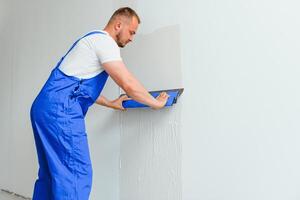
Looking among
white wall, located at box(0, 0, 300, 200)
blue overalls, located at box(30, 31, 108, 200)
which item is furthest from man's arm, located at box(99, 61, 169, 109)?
white wall, located at box(0, 0, 300, 200)

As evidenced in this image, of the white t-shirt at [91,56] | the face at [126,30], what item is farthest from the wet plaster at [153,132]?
the white t-shirt at [91,56]

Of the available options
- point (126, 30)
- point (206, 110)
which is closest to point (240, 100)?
point (206, 110)

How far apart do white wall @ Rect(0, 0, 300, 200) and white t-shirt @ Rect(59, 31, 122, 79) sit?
39 cm

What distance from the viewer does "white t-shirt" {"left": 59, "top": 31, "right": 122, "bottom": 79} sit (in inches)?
61.7

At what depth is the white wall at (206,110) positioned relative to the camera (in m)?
1.42

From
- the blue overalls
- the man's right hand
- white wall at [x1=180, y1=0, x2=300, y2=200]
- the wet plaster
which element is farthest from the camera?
the wet plaster

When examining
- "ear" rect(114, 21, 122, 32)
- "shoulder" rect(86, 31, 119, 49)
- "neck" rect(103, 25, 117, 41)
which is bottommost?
"shoulder" rect(86, 31, 119, 49)

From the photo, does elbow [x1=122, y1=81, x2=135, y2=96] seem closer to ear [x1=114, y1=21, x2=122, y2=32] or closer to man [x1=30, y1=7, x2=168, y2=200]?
man [x1=30, y1=7, x2=168, y2=200]

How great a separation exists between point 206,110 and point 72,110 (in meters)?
0.65

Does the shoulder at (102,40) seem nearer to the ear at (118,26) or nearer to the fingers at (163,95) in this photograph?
the ear at (118,26)

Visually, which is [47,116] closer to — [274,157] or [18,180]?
[274,157]

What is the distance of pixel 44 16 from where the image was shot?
2.78 m

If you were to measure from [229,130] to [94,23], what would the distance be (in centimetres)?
123

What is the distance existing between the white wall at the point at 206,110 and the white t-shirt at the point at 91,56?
0.39m
